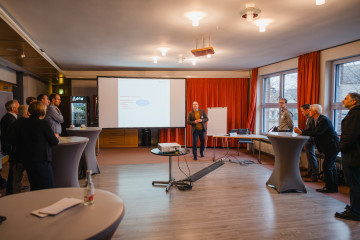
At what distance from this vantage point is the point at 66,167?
3.19 meters

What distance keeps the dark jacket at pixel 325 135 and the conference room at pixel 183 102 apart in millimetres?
341

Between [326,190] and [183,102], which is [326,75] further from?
[183,102]

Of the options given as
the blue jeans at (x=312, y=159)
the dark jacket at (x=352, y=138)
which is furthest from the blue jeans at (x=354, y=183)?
the blue jeans at (x=312, y=159)

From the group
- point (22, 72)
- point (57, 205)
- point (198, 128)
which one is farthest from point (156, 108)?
point (57, 205)

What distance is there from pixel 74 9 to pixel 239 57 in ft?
13.3

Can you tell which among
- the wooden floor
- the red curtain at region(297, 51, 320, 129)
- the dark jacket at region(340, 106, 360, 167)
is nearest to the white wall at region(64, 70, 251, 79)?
the red curtain at region(297, 51, 320, 129)

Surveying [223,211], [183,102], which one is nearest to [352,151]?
[223,211]

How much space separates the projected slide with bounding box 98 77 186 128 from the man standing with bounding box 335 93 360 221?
17.5 feet

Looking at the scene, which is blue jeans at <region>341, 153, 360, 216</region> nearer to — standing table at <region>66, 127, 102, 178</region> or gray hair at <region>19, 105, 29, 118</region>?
standing table at <region>66, 127, 102, 178</region>

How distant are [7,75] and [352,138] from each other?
761 cm

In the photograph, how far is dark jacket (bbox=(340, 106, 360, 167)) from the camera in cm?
274

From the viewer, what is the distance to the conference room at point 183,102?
2.66m

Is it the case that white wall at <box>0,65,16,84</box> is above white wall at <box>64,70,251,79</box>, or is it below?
below

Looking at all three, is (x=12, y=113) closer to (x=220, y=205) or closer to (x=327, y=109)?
(x=220, y=205)
